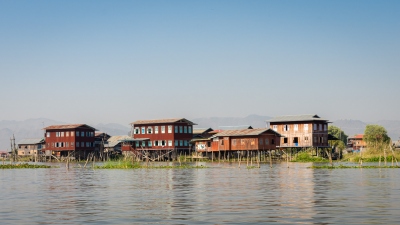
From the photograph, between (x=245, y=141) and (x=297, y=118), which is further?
(x=297, y=118)

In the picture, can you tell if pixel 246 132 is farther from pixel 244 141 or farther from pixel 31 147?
pixel 31 147

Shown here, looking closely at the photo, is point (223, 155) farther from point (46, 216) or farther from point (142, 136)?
point (46, 216)

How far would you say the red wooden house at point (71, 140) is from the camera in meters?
111

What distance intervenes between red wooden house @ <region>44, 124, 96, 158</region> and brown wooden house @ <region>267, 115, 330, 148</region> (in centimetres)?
3731

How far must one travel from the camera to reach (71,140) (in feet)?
364

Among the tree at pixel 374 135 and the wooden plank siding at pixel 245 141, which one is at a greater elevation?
the tree at pixel 374 135

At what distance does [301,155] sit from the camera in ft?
287

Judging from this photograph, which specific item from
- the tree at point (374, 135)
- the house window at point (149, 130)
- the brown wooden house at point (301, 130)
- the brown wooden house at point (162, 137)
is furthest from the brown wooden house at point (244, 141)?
the tree at point (374, 135)

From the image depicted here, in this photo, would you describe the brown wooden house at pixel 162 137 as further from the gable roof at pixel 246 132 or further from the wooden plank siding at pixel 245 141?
the gable roof at pixel 246 132

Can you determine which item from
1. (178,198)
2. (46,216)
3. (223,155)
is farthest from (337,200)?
(223,155)

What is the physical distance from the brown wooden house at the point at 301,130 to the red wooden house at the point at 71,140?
122 feet

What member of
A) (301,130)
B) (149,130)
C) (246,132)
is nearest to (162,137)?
(149,130)

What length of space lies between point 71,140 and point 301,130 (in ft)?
A: 143

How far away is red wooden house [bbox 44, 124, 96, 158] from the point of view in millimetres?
110938
